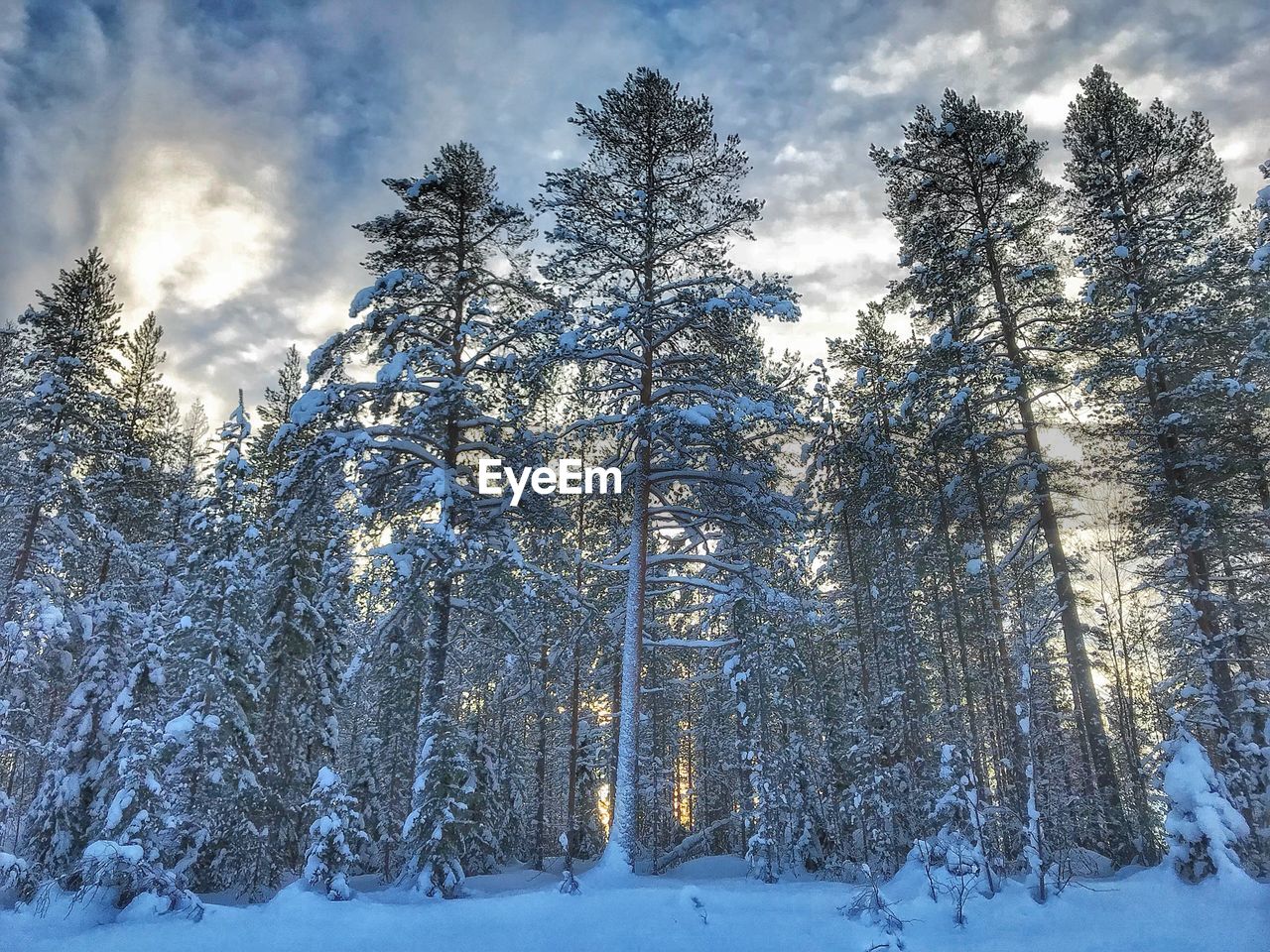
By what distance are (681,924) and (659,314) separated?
10.2m

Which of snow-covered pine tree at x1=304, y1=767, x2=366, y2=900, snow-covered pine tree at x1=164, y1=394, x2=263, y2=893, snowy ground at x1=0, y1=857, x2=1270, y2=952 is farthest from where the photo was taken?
snow-covered pine tree at x1=164, y1=394, x2=263, y2=893

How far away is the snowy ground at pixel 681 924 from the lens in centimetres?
754

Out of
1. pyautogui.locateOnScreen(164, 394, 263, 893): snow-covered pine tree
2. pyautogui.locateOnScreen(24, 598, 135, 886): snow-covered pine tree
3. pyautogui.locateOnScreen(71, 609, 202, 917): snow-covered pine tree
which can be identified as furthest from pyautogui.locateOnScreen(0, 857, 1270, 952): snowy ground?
pyautogui.locateOnScreen(24, 598, 135, 886): snow-covered pine tree

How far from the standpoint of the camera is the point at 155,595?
21.6m

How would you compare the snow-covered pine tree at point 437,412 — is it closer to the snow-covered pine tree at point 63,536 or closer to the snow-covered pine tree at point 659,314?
the snow-covered pine tree at point 659,314

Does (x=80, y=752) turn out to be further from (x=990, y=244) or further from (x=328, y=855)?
(x=990, y=244)

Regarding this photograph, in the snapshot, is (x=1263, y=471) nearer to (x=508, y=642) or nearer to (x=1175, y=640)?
→ (x=1175, y=640)

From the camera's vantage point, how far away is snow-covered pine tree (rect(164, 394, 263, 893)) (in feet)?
45.0

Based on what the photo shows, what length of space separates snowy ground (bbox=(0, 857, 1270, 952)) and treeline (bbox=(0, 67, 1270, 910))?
738 mm

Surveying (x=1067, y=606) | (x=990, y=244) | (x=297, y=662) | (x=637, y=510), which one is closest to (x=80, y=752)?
(x=297, y=662)

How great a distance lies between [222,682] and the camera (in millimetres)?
13828

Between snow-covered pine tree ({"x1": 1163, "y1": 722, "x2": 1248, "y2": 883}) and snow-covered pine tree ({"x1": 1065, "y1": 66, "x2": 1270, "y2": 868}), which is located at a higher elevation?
snow-covered pine tree ({"x1": 1065, "y1": 66, "x2": 1270, "y2": 868})

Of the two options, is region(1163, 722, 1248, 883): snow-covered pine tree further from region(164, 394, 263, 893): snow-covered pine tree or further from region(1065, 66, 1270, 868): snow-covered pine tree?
region(164, 394, 263, 893): snow-covered pine tree

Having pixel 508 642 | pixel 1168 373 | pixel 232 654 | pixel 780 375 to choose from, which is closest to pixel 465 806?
pixel 508 642
